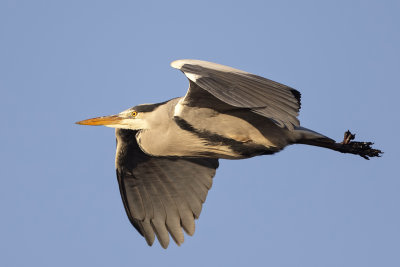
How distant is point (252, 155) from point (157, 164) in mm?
1465

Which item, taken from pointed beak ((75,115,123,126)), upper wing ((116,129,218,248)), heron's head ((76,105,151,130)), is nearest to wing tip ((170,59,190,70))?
heron's head ((76,105,151,130))

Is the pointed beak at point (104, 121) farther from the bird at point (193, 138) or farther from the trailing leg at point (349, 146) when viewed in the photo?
the trailing leg at point (349, 146)

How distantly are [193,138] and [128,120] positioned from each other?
0.79 meters

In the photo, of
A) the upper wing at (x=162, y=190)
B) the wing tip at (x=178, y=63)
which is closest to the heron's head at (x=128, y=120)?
the upper wing at (x=162, y=190)

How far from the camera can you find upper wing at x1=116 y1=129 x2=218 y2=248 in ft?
26.2

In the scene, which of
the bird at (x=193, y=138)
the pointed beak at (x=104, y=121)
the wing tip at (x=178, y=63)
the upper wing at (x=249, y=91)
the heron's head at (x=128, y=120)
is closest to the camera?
the upper wing at (x=249, y=91)

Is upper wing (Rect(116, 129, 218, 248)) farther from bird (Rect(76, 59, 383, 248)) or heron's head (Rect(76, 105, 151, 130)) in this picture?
heron's head (Rect(76, 105, 151, 130))

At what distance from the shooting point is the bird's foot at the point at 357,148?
7453 mm

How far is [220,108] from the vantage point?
22.0 feet

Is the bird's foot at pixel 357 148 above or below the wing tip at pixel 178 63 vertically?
below

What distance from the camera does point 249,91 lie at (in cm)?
602

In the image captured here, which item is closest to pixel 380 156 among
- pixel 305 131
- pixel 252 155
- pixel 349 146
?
pixel 349 146

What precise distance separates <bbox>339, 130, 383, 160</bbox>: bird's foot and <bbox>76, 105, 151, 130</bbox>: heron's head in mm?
2170

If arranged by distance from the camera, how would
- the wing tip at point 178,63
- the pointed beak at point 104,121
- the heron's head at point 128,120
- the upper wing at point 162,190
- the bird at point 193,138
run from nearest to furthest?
the bird at point 193,138 < the wing tip at point 178,63 < the heron's head at point 128,120 < the pointed beak at point 104,121 < the upper wing at point 162,190
